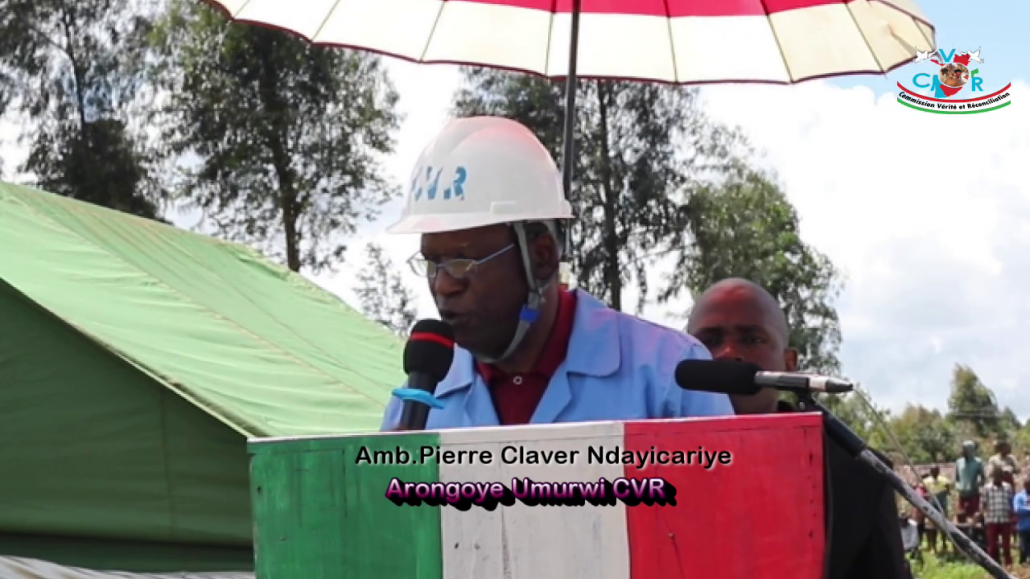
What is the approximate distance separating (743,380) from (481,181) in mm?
763

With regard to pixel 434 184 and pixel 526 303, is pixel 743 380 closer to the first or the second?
pixel 526 303

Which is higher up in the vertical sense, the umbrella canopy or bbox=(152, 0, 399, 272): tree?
bbox=(152, 0, 399, 272): tree

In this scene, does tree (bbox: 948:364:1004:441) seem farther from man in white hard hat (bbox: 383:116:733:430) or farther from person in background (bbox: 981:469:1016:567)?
man in white hard hat (bbox: 383:116:733:430)

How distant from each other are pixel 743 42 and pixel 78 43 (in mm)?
17875

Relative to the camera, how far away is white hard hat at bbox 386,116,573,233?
2.59 meters

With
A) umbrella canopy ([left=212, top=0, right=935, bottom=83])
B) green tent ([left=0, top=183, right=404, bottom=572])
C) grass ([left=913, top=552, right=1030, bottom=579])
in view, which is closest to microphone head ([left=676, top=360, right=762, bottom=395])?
umbrella canopy ([left=212, top=0, right=935, bottom=83])

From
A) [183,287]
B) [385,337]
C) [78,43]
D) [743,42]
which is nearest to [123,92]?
[78,43]

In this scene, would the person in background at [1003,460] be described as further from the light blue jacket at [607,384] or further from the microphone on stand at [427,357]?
the microphone on stand at [427,357]

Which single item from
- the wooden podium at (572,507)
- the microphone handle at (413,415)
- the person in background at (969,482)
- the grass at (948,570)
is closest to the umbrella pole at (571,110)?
the microphone handle at (413,415)

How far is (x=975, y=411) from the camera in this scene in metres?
47.6

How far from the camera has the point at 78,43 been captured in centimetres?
2009

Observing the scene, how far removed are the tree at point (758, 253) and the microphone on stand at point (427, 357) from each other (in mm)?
21323

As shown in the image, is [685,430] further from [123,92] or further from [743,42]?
[123,92]

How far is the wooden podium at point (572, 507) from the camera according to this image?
5.58 feet
